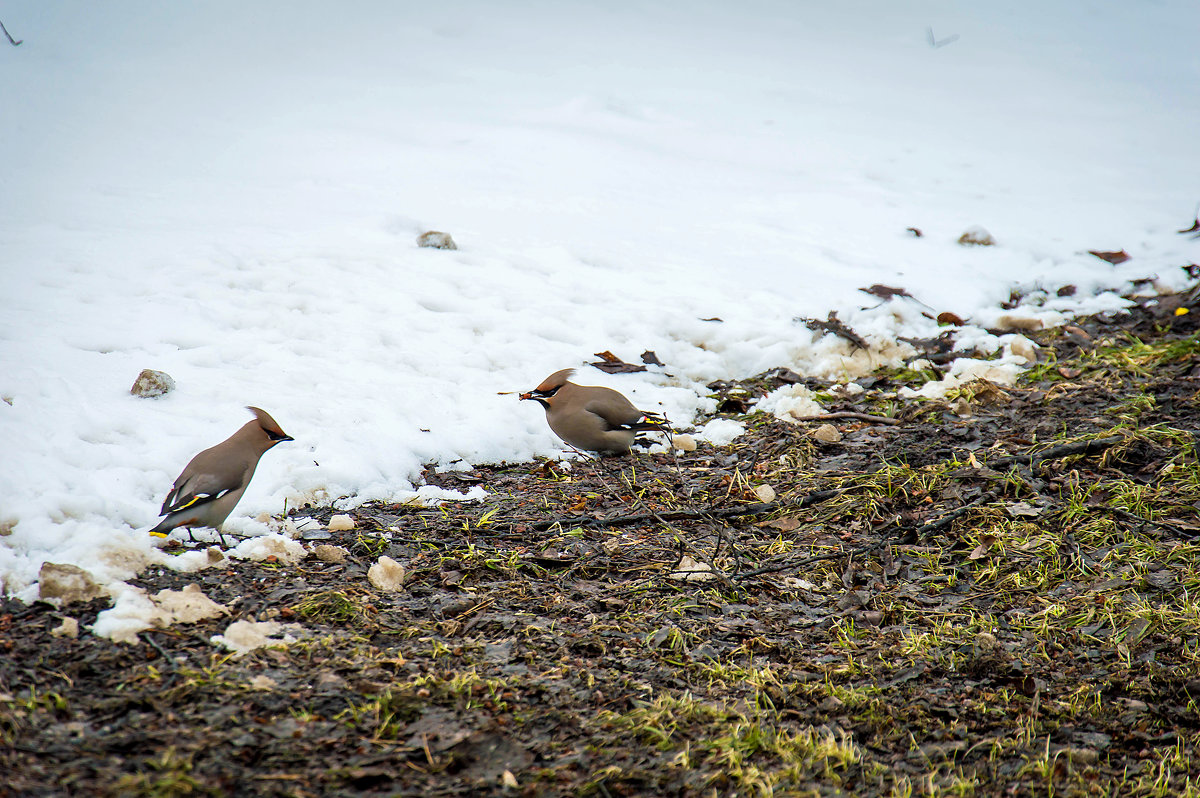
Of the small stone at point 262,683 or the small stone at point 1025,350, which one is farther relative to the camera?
the small stone at point 1025,350

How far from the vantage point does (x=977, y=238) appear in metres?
8.53

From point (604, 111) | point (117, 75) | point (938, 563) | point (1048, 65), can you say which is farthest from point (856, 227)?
point (117, 75)

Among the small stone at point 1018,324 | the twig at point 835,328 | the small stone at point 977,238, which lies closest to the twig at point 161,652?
the twig at point 835,328

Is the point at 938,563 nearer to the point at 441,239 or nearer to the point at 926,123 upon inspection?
the point at 441,239

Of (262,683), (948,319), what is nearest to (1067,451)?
(948,319)

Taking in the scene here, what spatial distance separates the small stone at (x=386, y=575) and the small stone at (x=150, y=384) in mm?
2085

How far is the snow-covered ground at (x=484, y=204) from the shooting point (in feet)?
16.7

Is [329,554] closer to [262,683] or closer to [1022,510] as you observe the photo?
[262,683]

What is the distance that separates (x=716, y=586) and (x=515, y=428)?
6.67 ft

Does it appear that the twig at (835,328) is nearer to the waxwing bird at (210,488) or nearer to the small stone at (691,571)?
the small stone at (691,571)

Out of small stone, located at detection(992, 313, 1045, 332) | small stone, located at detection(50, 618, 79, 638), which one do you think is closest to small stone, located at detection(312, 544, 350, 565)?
small stone, located at detection(50, 618, 79, 638)

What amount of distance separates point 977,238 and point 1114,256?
3.80 ft

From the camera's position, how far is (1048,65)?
13438mm

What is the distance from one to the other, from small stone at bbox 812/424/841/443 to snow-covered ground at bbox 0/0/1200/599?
1.01 m
